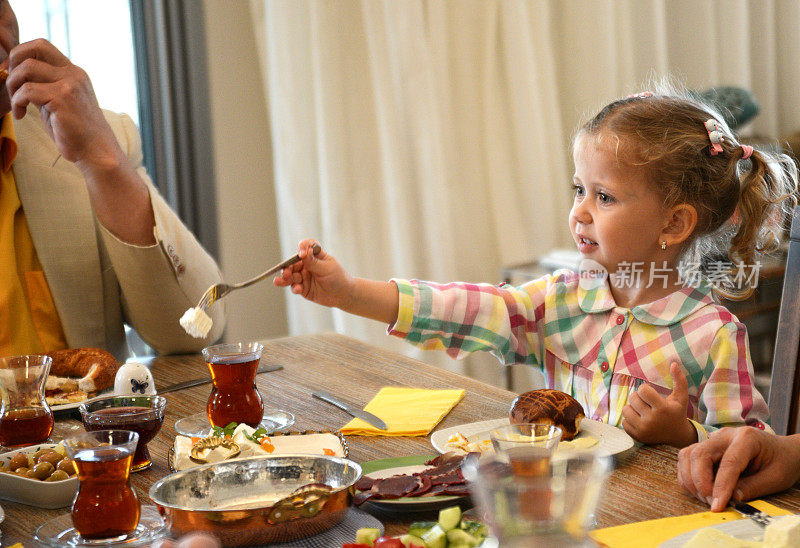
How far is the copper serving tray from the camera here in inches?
30.5

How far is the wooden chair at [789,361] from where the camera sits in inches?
51.5

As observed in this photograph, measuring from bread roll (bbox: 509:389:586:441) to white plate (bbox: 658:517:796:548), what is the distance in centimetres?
29

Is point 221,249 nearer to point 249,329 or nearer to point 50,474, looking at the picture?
point 249,329

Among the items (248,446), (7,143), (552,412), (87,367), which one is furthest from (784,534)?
(7,143)

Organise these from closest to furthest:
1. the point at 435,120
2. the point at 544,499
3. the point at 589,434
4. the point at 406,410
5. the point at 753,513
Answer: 1. the point at 544,499
2. the point at 753,513
3. the point at 589,434
4. the point at 406,410
5. the point at 435,120

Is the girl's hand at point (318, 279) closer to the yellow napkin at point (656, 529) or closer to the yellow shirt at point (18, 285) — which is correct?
the yellow shirt at point (18, 285)

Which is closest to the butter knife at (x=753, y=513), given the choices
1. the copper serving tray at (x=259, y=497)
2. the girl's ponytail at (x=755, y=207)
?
the copper serving tray at (x=259, y=497)

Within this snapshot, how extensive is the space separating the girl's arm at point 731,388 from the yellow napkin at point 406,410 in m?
0.38

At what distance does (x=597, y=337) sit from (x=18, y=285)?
1125 mm

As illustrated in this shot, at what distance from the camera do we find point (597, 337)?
1513mm

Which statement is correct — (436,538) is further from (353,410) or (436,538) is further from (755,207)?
(755,207)

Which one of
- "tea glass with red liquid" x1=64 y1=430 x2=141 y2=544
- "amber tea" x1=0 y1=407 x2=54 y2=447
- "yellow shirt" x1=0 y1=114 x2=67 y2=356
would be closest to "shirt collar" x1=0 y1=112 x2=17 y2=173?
"yellow shirt" x1=0 y1=114 x2=67 y2=356

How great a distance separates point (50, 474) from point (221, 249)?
7.37ft

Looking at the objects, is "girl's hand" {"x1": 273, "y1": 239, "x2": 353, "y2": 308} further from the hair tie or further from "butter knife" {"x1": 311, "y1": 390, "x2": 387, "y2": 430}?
the hair tie
